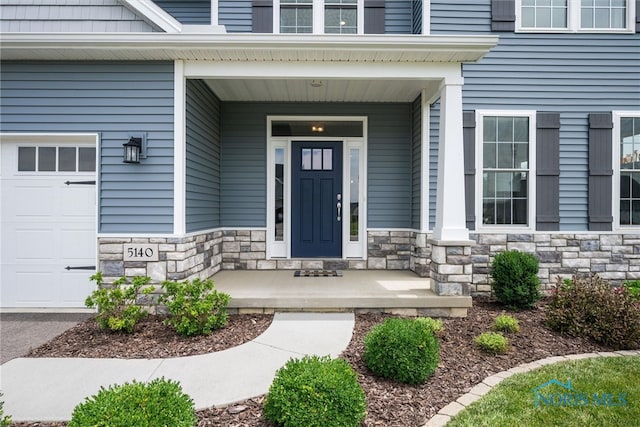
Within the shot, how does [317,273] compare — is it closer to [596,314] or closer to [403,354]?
[403,354]

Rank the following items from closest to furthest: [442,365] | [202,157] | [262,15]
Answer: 1. [442,365]
2. [202,157]
3. [262,15]

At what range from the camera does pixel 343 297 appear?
4250 millimetres

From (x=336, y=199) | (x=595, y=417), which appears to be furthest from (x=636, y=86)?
(x=595, y=417)

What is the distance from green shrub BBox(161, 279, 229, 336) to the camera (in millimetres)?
3615

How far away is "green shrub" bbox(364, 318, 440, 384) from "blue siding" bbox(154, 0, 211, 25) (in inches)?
230

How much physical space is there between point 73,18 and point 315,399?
5052 mm

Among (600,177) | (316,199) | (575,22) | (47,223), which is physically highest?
A: (575,22)

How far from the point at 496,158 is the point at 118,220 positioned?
5282 millimetres

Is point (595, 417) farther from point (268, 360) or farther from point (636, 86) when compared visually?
point (636, 86)

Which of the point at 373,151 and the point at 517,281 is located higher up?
the point at 373,151

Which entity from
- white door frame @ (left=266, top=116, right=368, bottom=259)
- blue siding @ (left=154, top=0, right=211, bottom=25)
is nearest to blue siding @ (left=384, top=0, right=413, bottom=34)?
white door frame @ (left=266, top=116, right=368, bottom=259)

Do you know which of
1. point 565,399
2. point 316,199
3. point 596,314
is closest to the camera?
point 565,399

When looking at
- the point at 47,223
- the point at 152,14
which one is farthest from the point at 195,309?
the point at 152,14

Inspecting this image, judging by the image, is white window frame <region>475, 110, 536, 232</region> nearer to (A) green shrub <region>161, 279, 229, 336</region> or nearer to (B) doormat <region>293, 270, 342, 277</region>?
(B) doormat <region>293, 270, 342, 277</region>
